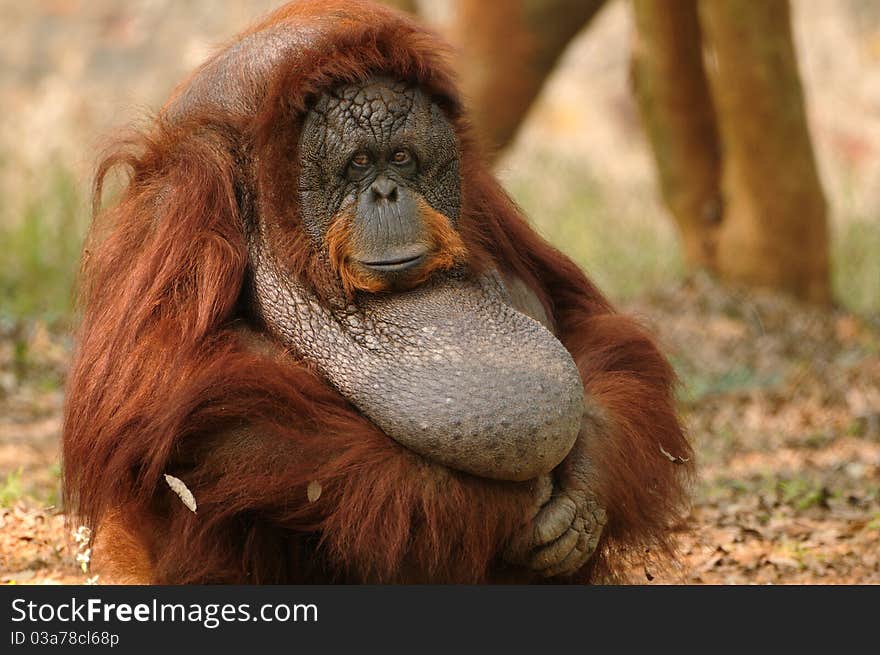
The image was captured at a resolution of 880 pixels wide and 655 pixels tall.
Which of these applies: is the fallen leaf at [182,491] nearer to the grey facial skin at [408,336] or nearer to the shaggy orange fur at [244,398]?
the shaggy orange fur at [244,398]

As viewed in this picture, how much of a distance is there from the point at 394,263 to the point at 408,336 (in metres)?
0.19

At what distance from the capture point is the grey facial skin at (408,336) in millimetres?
2990

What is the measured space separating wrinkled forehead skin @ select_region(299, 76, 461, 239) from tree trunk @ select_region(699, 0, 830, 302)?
4.09m

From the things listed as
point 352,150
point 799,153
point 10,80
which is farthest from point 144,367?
point 10,80

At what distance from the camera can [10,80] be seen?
51.2ft

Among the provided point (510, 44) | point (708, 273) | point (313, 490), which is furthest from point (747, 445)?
point (313, 490)

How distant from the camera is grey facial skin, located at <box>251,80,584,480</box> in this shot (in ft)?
9.81

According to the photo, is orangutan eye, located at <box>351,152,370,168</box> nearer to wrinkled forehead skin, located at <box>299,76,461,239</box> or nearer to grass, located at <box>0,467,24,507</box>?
wrinkled forehead skin, located at <box>299,76,461,239</box>

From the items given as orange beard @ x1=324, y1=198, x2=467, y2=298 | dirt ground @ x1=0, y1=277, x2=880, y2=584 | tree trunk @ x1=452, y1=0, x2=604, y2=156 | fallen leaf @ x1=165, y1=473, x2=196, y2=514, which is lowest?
dirt ground @ x1=0, y1=277, x2=880, y2=584

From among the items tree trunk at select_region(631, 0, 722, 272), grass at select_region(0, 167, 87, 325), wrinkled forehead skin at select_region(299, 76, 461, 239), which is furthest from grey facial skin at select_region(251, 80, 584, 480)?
tree trunk at select_region(631, 0, 722, 272)

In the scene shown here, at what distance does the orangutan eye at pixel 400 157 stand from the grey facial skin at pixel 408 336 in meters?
0.01

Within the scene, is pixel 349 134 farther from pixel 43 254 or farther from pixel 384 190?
pixel 43 254

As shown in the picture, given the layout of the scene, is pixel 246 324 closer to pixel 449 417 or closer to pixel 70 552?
pixel 449 417

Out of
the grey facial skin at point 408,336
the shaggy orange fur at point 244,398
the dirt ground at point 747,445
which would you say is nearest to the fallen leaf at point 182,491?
the shaggy orange fur at point 244,398
